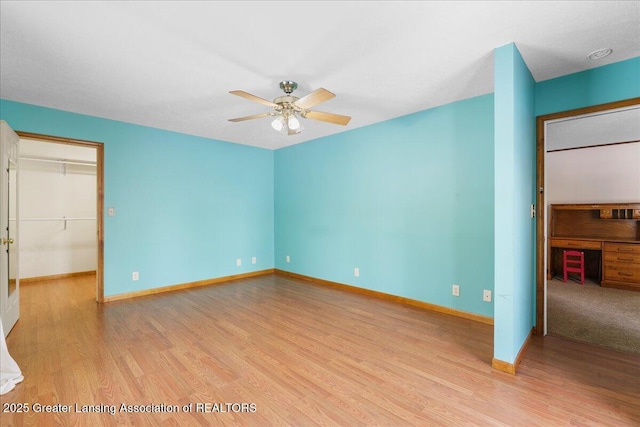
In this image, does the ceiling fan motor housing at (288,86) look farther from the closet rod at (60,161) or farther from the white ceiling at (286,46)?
the closet rod at (60,161)

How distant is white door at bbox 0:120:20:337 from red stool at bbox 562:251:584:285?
7.70 m

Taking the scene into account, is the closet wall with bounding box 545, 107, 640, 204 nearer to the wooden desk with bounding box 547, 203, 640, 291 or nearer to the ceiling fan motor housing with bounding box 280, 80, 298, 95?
the wooden desk with bounding box 547, 203, 640, 291

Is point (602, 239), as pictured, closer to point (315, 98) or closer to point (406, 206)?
point (406, 206)

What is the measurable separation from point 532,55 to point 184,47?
8.91ft

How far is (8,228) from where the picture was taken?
2871mm

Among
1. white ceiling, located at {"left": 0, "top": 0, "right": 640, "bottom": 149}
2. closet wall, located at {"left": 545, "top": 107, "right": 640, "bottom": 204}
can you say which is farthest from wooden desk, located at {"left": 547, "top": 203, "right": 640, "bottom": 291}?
white ceiling, located at {"left": 0, "top": 0, "right": 640, "bottom": 149}

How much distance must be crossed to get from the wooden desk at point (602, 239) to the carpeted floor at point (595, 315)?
327 mm

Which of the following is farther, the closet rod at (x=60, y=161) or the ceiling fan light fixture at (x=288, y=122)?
the closet rod at (x=60, y=161)

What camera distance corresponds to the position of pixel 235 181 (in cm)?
513

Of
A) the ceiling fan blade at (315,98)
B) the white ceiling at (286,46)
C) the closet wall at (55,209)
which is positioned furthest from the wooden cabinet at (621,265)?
the closet wall at (55,209)

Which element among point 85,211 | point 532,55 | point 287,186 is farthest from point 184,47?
point 85,211

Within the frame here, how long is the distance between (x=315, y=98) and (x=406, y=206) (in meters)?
2.01

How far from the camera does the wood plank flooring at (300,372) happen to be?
5.52ft

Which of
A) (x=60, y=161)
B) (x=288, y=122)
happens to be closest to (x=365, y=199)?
(x=288, y=122)
